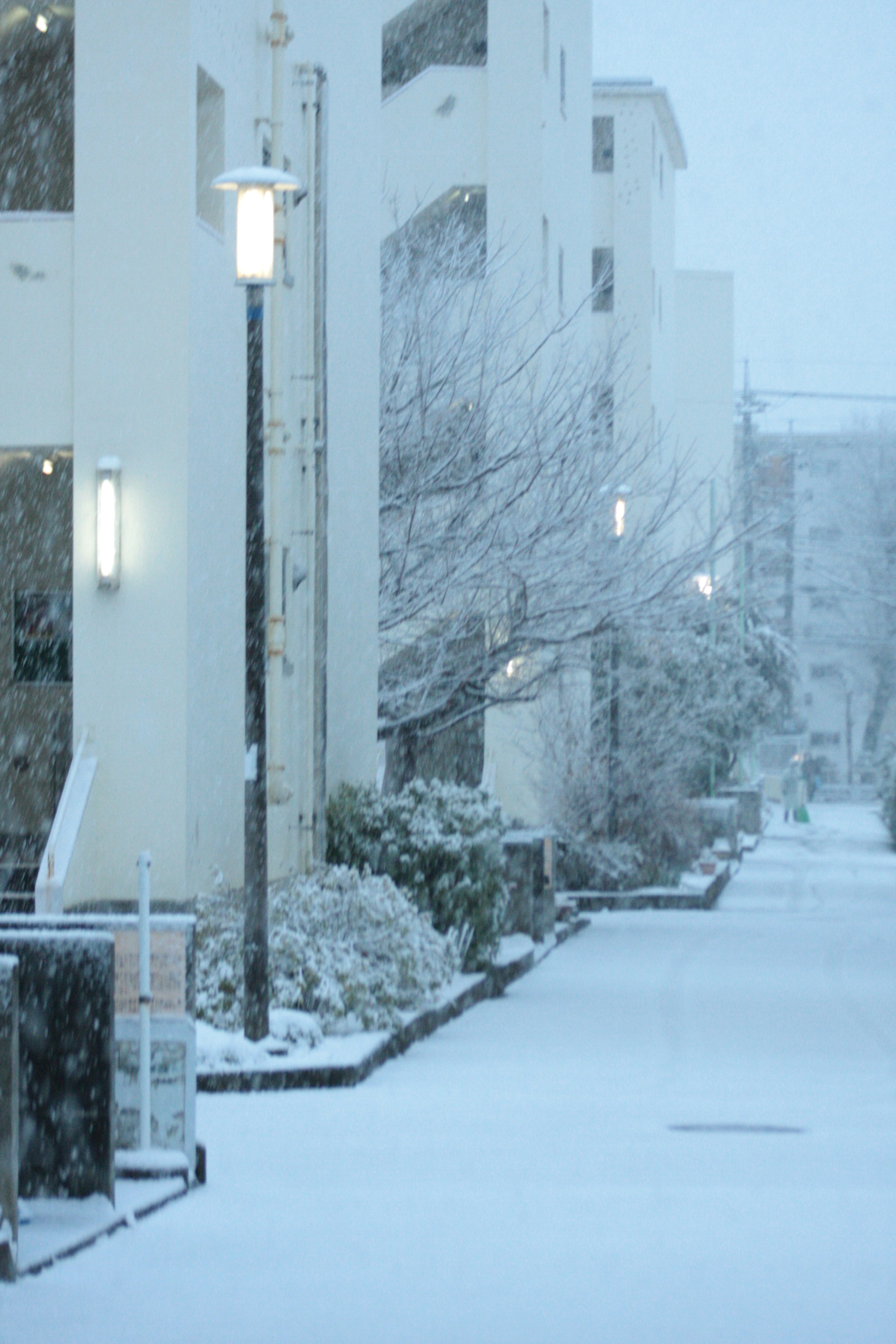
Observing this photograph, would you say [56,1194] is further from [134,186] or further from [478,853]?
[478,853]

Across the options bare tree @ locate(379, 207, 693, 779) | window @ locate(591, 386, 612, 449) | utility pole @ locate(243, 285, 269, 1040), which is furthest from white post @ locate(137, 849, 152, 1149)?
window @ locate(591, 386, 612, 449)

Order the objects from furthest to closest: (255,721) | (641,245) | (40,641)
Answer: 1. (641,245)
2. (40,641)
3. (255,721)

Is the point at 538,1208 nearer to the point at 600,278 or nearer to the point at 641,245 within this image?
the point at 600,278

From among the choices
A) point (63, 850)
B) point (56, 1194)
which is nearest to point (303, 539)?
point (63, 850)

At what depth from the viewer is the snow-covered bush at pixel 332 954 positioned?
1227 cm

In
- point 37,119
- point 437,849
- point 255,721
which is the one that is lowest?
point 437,849

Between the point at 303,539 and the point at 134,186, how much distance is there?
396 centimetres

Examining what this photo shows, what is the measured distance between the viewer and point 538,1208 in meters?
7.14

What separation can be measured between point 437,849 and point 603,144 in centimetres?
2853

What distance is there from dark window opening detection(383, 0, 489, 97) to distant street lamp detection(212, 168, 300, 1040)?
17044 millimetres

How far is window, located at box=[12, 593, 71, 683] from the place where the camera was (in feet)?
61.1

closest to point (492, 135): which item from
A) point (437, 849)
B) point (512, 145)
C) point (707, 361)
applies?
point (512, 145)

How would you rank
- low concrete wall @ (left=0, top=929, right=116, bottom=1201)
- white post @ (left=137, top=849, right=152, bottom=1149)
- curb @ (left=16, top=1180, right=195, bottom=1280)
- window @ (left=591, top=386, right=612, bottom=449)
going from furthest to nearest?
window @ (left=591, top=386, right=612, bottom=449) → white post @ (left=137, top=849, right=152, bottom=1149) → low concrete wall @ (left=0, top=929, right=116, bottom=1201) → curb @ (left=16, top=1180, right=195, bottom=1280)

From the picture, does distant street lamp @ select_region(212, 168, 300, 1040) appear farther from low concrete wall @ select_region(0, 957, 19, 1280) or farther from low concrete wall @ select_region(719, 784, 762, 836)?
low concrete wall @ select_region(719, 784, 762, 836)
